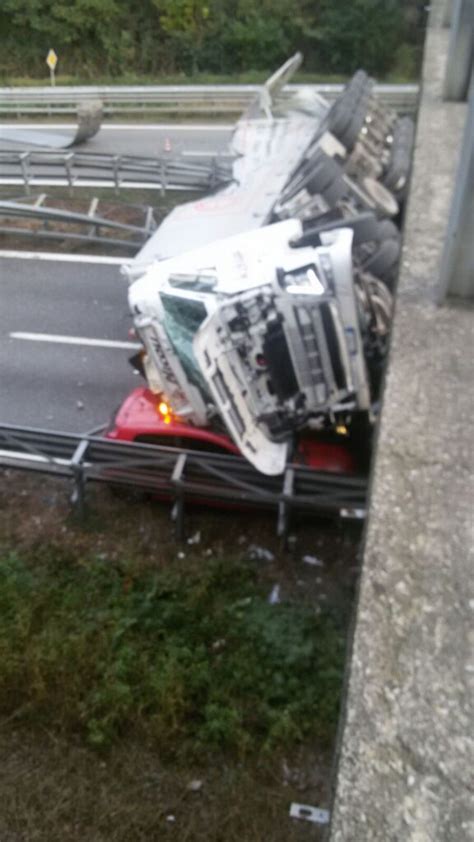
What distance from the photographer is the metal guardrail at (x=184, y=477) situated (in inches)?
274

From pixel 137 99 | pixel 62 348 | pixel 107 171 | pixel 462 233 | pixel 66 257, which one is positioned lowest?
pixel 462 233

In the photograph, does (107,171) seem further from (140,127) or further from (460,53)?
(460,53)

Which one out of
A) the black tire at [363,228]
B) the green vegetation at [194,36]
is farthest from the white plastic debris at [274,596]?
the green vegetation at [194,36]

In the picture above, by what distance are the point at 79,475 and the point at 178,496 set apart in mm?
941

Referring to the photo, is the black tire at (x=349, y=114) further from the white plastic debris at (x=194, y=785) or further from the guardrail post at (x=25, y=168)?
the white plastic debris at (x=194, y=785)

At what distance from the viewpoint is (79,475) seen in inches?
289

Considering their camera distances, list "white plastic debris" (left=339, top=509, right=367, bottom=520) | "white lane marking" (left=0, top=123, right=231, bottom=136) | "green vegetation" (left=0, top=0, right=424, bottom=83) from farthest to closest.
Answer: "green vegetation" (left=0, top=0, right=424, bottom=83), "white lane marking" (left=0, top=123, right=231, bottom=136), "white plastic debris" (left=339, top=509, right=367, bottom=520)

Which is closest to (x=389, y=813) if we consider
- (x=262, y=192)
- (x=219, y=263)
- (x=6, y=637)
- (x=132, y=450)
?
Result: (x=6, y=637)

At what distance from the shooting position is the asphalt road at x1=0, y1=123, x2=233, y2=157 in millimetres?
15711

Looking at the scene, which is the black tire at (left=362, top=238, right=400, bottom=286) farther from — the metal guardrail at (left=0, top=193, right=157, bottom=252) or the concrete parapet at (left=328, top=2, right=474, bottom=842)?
the metal guardrail at (left=0, top=193, right=157, bottom=252)

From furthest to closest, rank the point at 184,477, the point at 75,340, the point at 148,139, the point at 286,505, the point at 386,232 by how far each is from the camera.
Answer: the point at 148,139 < the point at 75,340 < the point at 386,232 < the point at 184,477 < the point at 286,505

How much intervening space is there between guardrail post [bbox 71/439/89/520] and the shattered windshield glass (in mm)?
1163

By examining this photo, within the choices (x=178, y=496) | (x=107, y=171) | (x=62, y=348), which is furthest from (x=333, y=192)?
(x=107, y=171)

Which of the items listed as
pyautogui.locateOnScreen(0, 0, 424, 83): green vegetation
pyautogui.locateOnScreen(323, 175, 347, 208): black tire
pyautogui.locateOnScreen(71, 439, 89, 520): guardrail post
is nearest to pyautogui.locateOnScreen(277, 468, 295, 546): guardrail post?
pyautogui.locateOnScreen(71, 439, 89, 520): guardrail post
